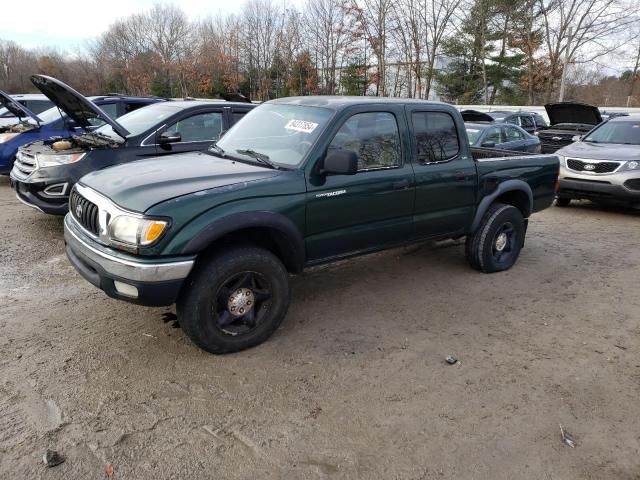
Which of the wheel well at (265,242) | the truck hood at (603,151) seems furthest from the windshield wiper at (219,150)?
the truck hood at (603,151)

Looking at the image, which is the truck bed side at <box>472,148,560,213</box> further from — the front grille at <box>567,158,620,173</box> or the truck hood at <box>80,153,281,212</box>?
the front grille at <box>567,158,620,173</box>

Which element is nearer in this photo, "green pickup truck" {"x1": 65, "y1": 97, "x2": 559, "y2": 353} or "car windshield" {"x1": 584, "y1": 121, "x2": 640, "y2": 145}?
"green pickup truck" {"x1": 65, "y1": 97, "x2": 559, "y2": 353}

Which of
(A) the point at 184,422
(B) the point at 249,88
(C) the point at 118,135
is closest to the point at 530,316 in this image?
(A) the point at 184,422

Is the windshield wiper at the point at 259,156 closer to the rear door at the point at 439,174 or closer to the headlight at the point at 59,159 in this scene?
the rear door at the point at 439,174

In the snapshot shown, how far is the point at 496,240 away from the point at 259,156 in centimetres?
295

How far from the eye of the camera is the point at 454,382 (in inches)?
130

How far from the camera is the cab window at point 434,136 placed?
445 cm

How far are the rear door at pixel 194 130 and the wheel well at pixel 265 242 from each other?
317 centimetres

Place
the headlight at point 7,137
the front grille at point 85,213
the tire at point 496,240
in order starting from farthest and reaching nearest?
the headlight at point 7,137 < the tire at point 496,240 < the front grille at point 85,213

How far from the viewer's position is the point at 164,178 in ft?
11.3

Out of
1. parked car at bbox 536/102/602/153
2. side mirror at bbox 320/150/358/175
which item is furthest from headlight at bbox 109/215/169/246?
parked car at bbox 536/102/602/153

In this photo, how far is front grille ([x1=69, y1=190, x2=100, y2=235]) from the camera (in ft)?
11.0

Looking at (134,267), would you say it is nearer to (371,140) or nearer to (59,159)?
(371,140)

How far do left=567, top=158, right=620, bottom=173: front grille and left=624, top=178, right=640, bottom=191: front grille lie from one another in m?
0.32
